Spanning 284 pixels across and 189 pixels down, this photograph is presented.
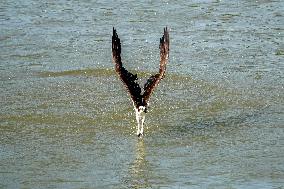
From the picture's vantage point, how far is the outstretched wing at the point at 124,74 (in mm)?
7598

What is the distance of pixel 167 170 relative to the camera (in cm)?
712

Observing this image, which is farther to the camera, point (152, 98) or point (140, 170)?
point (152, 98)

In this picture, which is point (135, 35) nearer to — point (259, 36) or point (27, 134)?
point (259, 36)

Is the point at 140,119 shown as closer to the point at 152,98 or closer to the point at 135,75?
the point at 135,75

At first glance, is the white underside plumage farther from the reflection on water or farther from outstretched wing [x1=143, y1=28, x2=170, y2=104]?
the reflection on water

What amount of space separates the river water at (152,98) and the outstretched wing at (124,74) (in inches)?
20.9


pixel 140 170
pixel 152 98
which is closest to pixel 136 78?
pixel 140 170

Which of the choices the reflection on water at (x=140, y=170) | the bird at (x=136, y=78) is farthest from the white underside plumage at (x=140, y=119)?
the reflection on water at (x=140, y=170)

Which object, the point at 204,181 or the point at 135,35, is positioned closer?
the point at 204,181

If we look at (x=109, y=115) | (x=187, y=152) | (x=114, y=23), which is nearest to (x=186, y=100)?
(x=109, y=115)

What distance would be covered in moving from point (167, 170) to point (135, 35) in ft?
15.1

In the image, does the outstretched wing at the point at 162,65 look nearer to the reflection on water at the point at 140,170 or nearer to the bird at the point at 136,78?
the bird at the point at 136,78

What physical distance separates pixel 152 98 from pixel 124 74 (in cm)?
168

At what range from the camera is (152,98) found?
9289 mm
